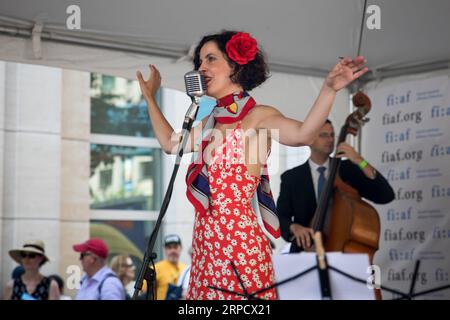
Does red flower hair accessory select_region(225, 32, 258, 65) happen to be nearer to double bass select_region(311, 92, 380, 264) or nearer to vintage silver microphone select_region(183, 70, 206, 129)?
vintage silver microphone select_region(183, 70, 206, 129)

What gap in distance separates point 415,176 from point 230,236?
248cm

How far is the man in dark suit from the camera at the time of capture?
4652mm

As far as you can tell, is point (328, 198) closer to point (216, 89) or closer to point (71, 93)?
point (216, 89)

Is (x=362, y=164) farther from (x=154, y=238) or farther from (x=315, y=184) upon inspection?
(x=154, y=238)

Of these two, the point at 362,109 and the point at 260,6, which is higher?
the point at 260,6

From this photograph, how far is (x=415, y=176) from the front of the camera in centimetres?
533

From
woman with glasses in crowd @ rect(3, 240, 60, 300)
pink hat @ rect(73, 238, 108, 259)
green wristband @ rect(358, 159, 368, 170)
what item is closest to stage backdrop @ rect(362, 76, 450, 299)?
green wristband @ rect(358, 159, 368, 170)

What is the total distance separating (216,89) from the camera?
3.38 m

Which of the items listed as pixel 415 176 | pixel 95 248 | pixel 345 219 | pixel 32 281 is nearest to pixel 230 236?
pixel 345 219

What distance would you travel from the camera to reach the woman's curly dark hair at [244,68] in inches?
134

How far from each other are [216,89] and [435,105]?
230 centimetres

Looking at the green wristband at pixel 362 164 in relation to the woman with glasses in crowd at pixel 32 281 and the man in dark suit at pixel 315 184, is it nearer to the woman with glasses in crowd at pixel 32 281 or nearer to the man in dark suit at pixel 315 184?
the man in dark suit at pixel 315 184

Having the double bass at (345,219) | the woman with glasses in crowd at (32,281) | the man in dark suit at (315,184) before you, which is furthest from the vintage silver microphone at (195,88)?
the woman with glasses in crowd at (32,281)

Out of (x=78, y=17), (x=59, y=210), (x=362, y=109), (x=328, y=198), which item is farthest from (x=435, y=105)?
(x=59, y=210)
